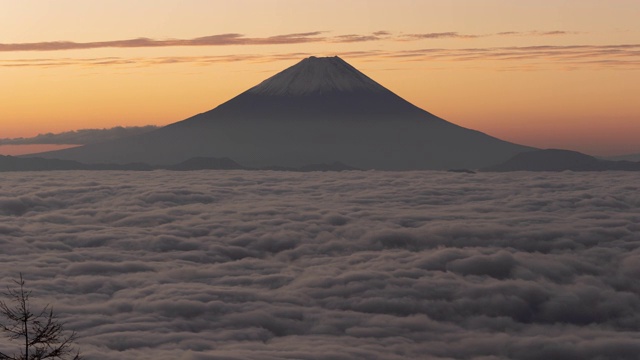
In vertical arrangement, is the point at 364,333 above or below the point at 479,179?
below

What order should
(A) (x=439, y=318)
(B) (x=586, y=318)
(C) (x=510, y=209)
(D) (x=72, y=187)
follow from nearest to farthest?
(A) (x=439, y=318) < (B) (x=586, y=318) < (C) (x=510, y=209) < (D) (x=72, y=187)

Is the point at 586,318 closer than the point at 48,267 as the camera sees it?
No

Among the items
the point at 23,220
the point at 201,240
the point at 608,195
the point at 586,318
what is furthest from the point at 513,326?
the point at 23,220

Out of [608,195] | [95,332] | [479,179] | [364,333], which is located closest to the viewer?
[95,332]

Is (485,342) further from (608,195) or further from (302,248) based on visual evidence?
(608,195)

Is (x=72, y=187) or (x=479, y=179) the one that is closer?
(x=72, y=187)

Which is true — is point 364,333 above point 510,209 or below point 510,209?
below

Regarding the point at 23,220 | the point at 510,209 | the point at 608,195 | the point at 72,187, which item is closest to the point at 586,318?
the point at 510,209

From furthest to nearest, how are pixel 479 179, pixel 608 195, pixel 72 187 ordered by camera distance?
pixel 479 179 < pixel 72 187 < pixel 608 195

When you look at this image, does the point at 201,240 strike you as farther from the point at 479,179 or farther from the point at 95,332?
the point at 479,179
